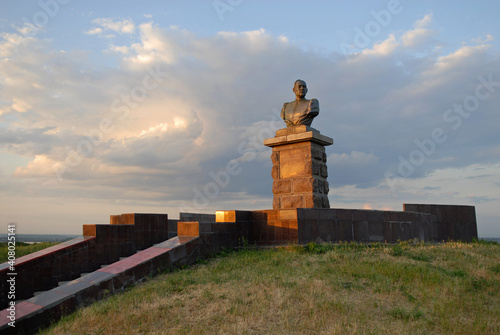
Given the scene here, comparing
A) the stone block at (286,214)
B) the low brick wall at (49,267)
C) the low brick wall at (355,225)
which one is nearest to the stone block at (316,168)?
the low brick wall at (355,225)

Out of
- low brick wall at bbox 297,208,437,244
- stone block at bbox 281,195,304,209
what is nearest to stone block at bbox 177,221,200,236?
low brick wall at bbox 297,208,437,244

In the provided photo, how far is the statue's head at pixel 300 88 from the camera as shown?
11891mm

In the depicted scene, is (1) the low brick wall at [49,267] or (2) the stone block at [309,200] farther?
(2) the stone block at [309,200]

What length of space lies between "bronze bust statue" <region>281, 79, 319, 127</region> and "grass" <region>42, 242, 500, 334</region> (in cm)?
479

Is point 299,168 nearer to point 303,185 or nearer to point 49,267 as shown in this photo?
point 303,185

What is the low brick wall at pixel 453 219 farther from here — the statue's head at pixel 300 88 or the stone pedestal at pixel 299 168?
the statue's head at pixel 300 88

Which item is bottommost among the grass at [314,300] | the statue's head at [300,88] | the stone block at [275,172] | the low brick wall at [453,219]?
the grass at [314,300]

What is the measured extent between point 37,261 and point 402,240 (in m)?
8.75

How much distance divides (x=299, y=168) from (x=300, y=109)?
1.78 meters

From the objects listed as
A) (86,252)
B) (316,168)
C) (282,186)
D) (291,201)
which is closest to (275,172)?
(282,186)

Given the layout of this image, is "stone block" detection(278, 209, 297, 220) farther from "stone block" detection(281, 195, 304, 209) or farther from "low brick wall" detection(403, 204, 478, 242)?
"low brick wall" detection(403, 204, 478, 242)

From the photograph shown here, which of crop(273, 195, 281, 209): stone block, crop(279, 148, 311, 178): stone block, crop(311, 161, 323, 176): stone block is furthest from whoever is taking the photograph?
crop(273, 195, 281, 209): stone block

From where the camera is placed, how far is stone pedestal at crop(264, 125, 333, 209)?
10.9m

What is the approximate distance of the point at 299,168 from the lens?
1112cm
